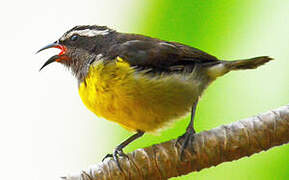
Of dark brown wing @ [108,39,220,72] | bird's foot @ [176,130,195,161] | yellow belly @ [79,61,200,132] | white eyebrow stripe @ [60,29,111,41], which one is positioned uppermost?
white eyebrow stripe @ [60,29,111,41]

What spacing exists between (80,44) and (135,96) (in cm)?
107

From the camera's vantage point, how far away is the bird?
3340 millimetres

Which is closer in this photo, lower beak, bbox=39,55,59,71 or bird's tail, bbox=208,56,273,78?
bird's tail, bbox=208,56,273,78

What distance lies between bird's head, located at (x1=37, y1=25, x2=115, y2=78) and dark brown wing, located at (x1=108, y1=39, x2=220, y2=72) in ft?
1.01

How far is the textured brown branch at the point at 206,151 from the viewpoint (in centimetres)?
267

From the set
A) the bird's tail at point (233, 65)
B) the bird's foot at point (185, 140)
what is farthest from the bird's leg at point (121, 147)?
the bird's tail at point (233, 65)

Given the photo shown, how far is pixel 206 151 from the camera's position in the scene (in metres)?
2.79

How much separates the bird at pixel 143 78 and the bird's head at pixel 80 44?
0.01 metres

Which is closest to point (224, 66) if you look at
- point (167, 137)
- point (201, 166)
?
point (167, 137)

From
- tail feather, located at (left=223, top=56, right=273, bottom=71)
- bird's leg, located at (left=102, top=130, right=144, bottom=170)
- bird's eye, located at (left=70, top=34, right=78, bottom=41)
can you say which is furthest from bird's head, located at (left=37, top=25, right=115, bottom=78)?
tail feather, located at (left=223, top=56, right=273, bottom=71)

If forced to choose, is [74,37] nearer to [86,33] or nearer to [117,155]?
[86,33]

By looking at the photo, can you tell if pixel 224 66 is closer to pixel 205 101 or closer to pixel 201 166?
pixel 205 101

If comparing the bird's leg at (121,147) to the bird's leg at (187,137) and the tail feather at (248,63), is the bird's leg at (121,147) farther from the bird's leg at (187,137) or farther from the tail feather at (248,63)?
the tail feather at (248,63)

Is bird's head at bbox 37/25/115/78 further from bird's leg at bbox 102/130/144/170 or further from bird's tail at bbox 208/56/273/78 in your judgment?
bird's tail at bbox 208/56/273/78
